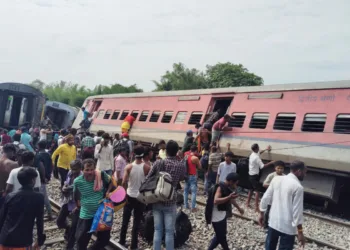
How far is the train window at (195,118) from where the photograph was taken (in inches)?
517

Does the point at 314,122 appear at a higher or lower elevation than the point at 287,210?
higher

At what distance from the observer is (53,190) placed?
10008mm

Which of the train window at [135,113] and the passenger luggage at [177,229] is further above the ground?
the train window at [135,113]

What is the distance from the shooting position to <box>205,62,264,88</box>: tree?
3975cm

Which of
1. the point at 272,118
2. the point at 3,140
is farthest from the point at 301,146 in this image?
the point at 3,140

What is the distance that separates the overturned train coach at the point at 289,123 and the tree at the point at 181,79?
26.6 metres

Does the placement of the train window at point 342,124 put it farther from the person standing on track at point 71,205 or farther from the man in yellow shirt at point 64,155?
the person standing on track at point 71,205

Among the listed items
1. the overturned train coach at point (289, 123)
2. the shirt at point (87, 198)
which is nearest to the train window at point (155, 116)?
the overturned train coach at point (289, 123)

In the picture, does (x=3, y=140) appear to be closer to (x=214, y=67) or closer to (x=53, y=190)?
(x=53, y=190)

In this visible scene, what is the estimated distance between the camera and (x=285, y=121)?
1042 centimetres

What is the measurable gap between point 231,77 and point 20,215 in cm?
3753

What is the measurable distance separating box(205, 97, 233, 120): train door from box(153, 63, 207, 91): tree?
89.8 feet

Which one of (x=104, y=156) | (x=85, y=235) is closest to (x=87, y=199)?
(x=85, y=235)

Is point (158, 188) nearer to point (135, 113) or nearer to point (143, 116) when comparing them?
point (143, 116)
